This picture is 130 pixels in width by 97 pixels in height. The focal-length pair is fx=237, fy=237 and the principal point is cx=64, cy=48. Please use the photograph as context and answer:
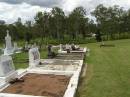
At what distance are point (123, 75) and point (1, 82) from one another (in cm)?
584

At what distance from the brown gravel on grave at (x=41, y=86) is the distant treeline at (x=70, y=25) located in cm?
2963

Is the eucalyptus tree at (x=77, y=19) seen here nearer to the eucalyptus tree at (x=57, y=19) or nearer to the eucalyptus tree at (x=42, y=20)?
the eucalyptus tree at (x=57, y=19)

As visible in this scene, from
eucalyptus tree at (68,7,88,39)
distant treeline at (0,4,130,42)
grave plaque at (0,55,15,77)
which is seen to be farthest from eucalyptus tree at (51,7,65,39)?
grave plaque at (0,55,15,77)

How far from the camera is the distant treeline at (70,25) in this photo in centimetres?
4166

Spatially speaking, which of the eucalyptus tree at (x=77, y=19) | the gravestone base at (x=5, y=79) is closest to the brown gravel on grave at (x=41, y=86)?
the gravestone base at (x=5, y=79)

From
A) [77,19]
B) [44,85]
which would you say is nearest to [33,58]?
[44,85]

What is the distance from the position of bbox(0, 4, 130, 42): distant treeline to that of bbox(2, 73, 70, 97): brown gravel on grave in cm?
2963

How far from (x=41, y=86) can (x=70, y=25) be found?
37137 mm

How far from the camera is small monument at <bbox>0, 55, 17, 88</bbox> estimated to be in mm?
9616

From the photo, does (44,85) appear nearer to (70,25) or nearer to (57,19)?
(57,19)

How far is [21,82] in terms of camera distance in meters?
9.86

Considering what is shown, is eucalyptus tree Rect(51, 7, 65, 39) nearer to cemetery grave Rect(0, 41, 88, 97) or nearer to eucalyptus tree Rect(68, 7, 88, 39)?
eucalyptus tree Rect(68, 7, 88, 39)

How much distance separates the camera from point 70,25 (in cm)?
4581

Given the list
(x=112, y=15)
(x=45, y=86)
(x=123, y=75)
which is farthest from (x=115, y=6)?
(x=45, y=86)
